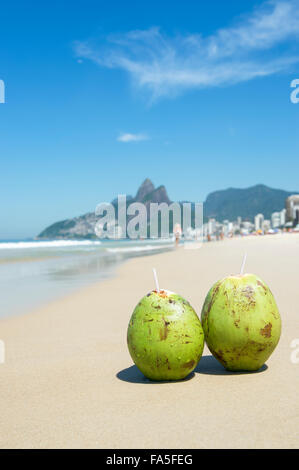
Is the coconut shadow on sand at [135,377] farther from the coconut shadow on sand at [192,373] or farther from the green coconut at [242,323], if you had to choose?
the green coconut at [242,323]

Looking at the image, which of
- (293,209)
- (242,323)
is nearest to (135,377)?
(242,323)

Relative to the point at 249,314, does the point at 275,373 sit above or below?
below

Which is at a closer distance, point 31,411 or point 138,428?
point 138,428

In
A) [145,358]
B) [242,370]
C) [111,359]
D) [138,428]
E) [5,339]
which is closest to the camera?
[138,428]

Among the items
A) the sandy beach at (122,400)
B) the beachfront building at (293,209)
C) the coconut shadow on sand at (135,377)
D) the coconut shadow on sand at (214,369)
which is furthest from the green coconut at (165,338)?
the beachfront building at (293,209)

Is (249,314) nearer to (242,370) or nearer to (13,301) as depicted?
(242,370)

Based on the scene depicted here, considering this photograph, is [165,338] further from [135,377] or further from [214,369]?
[214,369]

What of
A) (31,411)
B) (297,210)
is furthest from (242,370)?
(297,210)

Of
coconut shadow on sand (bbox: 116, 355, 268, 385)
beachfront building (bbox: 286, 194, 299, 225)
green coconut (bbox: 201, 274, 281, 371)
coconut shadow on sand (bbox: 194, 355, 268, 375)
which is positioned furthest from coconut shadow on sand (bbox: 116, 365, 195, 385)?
beachfront building (bbox: 286, 194, 299, 225)
